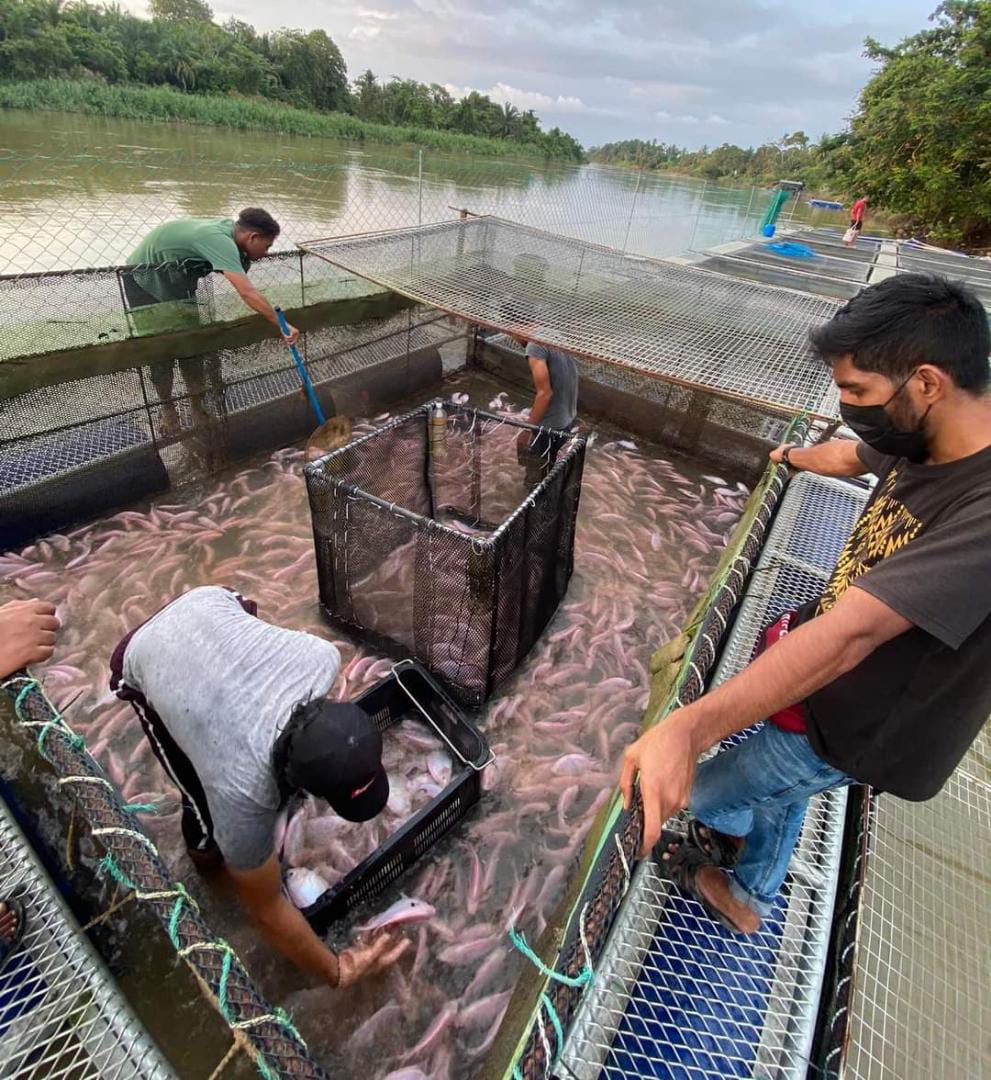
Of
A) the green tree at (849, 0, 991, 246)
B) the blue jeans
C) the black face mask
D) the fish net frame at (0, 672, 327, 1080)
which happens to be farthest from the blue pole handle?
the green tree at (849, 0, 991, 246)

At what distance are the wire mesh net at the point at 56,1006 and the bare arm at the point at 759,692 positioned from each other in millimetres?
1508

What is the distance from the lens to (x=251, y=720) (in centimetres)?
178

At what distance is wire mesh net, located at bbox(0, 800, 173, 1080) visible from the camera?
1.52 meters

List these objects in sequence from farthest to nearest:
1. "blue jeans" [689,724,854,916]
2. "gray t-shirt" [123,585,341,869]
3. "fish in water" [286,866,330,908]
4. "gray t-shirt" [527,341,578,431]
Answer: "gray t-shirt" [527,341,578,431], "fish in water" [286,866,330,908], "blue jeans" [689,724,854,916], "gray t-shirt" [123,585,341,869]

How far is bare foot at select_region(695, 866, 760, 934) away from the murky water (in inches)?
46.2

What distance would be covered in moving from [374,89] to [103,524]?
2420 inches

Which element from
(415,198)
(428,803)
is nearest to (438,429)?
(428,803)

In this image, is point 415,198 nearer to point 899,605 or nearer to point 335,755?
point 335,755

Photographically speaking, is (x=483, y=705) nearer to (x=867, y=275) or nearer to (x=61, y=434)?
(x=61, y=434)

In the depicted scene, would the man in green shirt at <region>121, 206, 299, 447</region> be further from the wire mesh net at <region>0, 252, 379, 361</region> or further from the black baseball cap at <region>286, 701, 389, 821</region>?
the black baseball cap at <region>286, 701, 389, 821</region>

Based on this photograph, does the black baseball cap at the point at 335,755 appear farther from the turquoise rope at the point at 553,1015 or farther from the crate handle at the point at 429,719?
the crate handle at the point at 429,719

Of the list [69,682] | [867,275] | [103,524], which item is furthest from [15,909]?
[867,275]

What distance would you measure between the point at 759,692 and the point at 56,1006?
7.16 feet

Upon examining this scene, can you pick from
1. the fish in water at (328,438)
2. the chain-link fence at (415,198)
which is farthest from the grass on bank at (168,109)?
the fish in water at (328,438)
